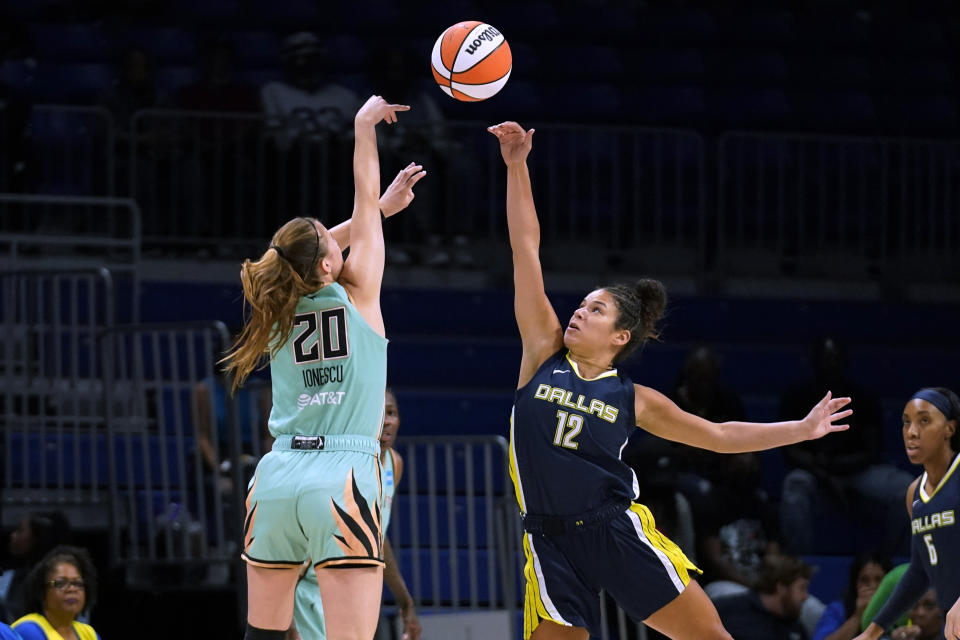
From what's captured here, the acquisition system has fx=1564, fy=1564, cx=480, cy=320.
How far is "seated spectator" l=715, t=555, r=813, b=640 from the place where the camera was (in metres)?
8.76

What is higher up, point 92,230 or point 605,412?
point 92,230

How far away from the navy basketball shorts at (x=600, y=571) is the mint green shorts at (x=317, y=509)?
0.88m

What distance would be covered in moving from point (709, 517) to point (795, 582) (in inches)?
26.6

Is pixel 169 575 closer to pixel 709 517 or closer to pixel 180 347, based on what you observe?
pixel 180 347

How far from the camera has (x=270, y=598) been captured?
5.00 meters

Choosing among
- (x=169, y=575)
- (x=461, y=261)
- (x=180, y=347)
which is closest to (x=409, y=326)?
(x=461, y=261)

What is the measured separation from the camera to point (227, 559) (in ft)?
27.1

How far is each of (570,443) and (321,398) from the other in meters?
1.08

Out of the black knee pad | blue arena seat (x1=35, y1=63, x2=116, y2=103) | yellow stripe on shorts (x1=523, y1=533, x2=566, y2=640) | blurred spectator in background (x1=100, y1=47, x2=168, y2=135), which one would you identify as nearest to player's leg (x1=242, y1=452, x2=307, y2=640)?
the black knee pad

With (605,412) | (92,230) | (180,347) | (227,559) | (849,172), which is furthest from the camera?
(849,172)

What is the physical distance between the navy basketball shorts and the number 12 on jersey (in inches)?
12.3

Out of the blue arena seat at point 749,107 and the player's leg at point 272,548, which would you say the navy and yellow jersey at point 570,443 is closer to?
the player's leg at point 272,548

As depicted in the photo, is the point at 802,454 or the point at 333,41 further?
the point at 333,41

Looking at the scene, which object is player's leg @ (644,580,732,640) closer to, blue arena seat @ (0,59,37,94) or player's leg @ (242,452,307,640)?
player's leg @ (242,452,307,640)
